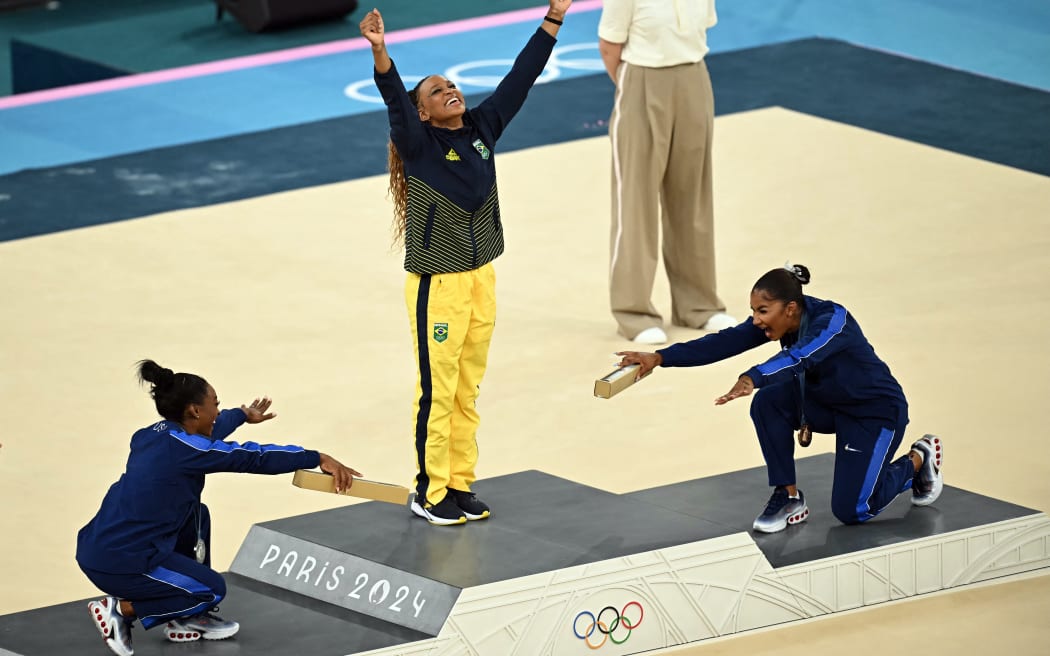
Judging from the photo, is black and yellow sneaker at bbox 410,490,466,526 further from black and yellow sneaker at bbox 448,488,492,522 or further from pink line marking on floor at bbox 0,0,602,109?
pink line marking on floor at bbox 0,0,602,109

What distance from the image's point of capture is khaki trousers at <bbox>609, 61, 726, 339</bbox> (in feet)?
27.5

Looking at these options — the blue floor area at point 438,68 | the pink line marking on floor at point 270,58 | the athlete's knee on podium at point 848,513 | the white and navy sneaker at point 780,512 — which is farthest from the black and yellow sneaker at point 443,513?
the pink line marking on floor at point 270,58

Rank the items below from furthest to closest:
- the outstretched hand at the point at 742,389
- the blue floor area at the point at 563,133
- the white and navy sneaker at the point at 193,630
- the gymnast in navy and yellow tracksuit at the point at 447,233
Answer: the blue floor area at the point at 563,133 < the gymnast in navy and yellow tracksuit at the point at 447,233 < the outstretched hand at the point at 742,389 < the white and navy sneaker at the point at 193,630

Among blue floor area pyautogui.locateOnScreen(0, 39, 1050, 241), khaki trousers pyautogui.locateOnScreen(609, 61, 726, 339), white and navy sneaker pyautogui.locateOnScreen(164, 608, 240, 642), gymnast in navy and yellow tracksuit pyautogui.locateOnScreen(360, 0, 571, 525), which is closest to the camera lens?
white and navy sneaker pyautogui.locateOnScreen(164, 608, 240, 642)

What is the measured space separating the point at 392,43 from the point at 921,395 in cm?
769

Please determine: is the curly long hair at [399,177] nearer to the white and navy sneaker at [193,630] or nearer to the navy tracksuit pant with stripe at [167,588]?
the navy tracksuit pant with stripe at [167,588]

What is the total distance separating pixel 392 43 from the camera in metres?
14.5

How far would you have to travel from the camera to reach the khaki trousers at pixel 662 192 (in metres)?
8.38

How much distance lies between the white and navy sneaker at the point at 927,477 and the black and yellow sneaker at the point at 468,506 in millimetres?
1423

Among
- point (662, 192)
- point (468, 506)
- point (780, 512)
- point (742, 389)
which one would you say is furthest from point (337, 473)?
point (662, 192)

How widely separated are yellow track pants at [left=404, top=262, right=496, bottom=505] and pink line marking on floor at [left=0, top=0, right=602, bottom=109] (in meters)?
8.06

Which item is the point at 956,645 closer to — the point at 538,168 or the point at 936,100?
the point at 538,168

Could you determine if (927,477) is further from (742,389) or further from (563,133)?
(563,133)

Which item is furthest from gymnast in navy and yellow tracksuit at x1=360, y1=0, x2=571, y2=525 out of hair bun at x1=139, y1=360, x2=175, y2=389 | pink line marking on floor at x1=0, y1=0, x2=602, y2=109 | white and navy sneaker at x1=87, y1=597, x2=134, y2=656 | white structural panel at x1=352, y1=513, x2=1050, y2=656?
pink line marking on floor at x1=0, y1=0, x2=602, y2=109
